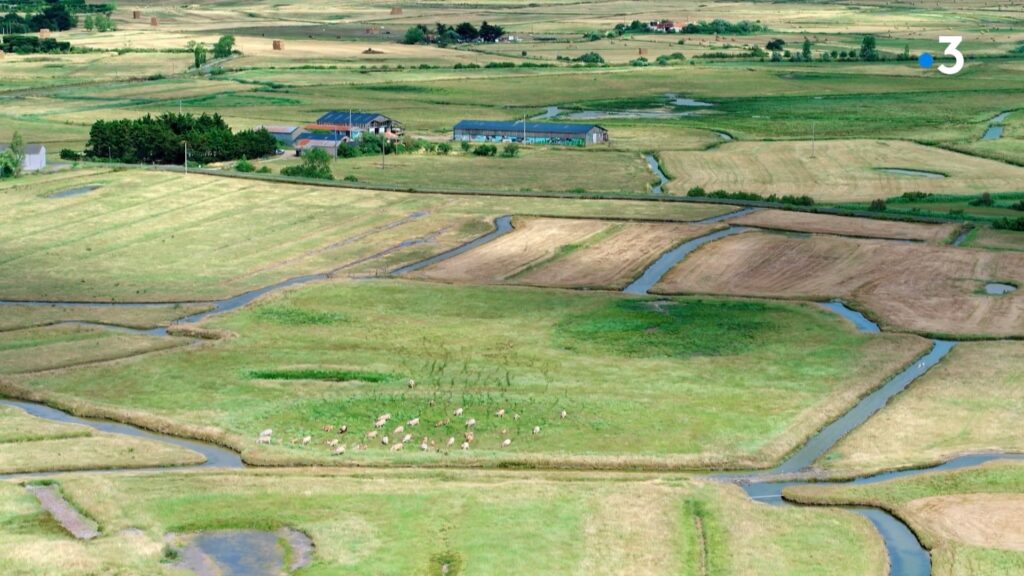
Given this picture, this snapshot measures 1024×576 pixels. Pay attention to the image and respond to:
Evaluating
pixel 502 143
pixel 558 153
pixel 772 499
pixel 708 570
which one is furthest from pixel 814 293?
pixel 502 143

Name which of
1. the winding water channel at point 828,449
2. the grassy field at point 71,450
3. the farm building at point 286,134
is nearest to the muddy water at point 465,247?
the winding water channel at point 828,449

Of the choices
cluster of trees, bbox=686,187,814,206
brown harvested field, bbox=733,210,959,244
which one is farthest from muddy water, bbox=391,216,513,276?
cluster of trees, bbox=686,187,814,206

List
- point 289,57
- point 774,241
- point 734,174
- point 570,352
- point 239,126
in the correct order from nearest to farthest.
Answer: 1. point 570,352
2. point 774,241
3. point 734,174
4. point 239,126
5. point 289,57

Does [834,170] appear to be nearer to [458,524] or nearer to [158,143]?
[158,143]

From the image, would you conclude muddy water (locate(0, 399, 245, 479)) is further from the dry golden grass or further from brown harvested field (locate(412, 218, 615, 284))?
the dry golden grass

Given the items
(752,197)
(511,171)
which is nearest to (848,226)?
(752,197)

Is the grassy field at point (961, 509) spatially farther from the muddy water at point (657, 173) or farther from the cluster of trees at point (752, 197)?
the muddy water at point (657, 173)

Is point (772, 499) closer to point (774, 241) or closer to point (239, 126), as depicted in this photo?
point (774, 241)
